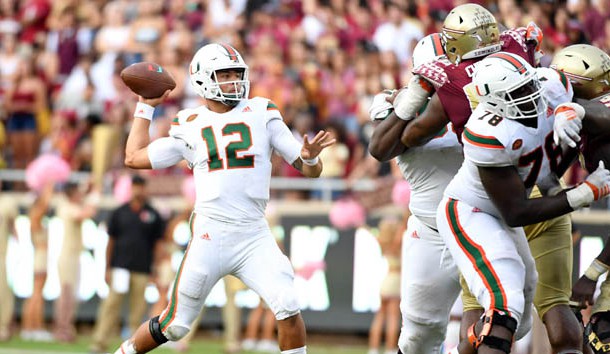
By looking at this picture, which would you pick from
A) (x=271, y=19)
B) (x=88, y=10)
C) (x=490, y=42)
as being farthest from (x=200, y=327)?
(x=490, y=42)

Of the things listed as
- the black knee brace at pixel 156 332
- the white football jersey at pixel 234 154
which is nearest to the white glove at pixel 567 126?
the white football jersey at pixel 234 154

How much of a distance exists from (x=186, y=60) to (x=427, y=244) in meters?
8.71

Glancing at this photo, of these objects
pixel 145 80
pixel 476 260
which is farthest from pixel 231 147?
pixel 476 260

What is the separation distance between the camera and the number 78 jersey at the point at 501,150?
657 centimetres

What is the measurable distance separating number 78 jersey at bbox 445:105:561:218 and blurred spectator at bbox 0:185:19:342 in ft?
27.9

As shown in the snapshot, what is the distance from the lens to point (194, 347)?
44.7ft

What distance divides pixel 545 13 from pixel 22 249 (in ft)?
21.9

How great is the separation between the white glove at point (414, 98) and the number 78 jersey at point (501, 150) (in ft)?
1.75

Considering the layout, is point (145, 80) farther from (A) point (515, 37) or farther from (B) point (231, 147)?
(A) point (515, 37)

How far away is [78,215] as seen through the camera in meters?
14.0

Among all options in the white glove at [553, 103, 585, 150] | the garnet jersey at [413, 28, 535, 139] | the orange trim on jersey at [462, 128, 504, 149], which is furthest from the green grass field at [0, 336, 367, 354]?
the white glove at [553, 103, 585, 150]

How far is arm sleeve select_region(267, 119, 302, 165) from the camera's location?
800cm

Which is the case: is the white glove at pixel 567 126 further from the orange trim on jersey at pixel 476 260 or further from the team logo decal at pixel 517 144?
the orange trim on jersey at pixel 476 260

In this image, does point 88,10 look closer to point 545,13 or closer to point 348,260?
point 348,260
